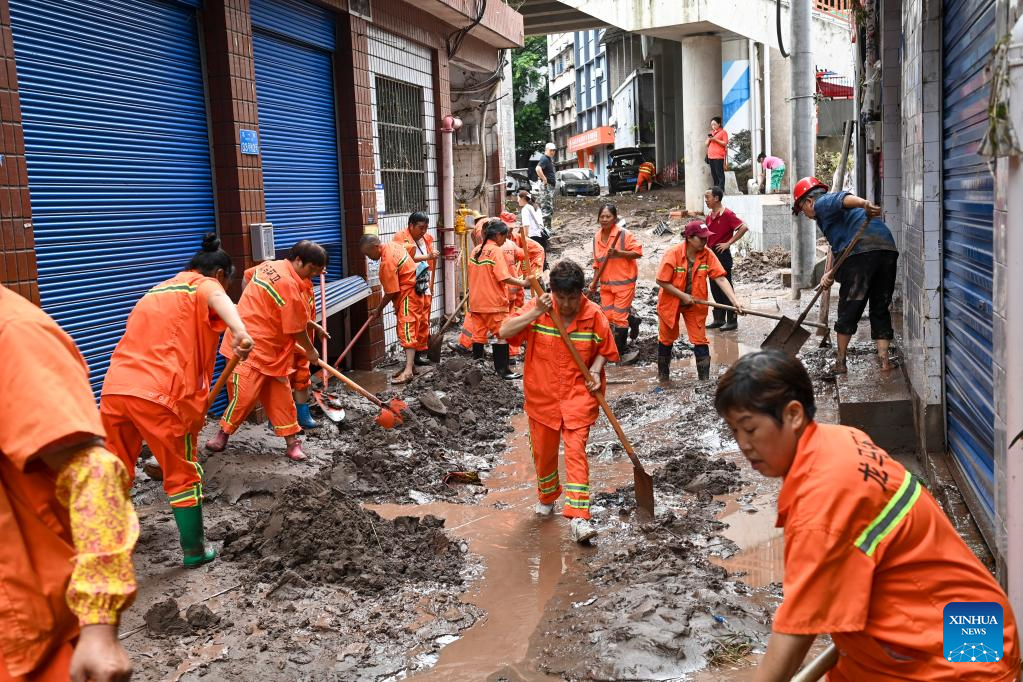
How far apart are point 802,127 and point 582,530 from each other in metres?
9.70

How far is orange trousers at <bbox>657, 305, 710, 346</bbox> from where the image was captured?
383 inches

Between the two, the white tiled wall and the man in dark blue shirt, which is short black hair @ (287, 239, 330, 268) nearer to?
the man in dark blue shirt

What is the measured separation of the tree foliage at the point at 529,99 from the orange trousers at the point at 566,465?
4792 centimetres

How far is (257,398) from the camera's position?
722 centimetres

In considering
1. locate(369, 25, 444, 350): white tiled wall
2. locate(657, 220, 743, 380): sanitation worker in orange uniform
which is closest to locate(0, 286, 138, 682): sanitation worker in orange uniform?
locate(657, 220, 743, 380): sanitation worker in orange uniform

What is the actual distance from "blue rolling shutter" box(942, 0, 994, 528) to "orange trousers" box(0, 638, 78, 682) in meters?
3.89

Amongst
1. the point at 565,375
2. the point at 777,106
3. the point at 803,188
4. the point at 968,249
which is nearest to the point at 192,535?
the point at 565,375

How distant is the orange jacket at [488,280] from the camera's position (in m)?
10.8

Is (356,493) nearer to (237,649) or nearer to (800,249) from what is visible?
(237,649)

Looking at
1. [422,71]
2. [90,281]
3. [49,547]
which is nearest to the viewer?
[49,547]

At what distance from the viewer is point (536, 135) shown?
5616cm

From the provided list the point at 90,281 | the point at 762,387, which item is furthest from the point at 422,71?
the point at 762,387

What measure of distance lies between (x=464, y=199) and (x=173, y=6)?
8.65 meters

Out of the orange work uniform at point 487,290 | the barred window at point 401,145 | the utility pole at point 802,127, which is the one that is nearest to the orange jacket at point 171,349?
the orange work uniform at point 487,290
